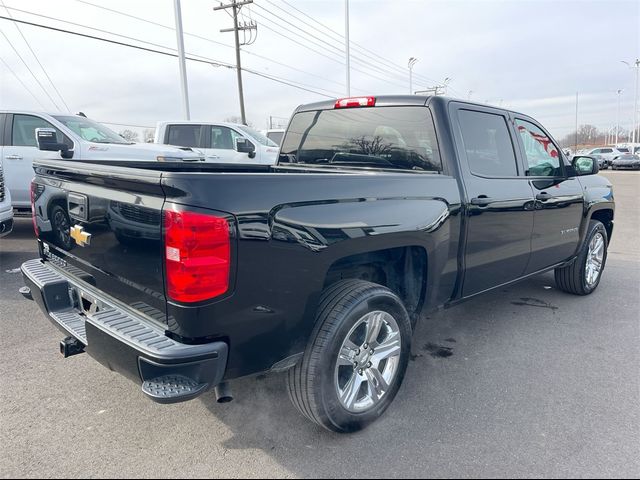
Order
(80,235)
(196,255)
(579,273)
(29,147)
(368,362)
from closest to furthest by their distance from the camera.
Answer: (196,255), (80,235), (368,362), (579,273), (29,147)

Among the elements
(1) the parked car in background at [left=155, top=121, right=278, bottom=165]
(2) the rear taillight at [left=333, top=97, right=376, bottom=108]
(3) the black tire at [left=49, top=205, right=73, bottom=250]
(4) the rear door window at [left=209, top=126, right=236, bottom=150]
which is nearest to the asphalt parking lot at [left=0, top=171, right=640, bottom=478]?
(3) the black tire at [left=49, top=205, right=73, bottom=250]

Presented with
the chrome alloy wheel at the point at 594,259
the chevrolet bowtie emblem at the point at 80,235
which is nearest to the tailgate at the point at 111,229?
the chevrolet bowtie emblem at the point at 80,235

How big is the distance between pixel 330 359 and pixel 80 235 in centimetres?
152

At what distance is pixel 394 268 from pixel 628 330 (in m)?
2.50

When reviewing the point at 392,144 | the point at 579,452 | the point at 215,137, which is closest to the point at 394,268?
the point at 392,144

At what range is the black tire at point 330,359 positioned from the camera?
93.9 inches

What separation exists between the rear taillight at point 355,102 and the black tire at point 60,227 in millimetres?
2168

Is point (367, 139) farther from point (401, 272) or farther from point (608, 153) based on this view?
point (608, 153)

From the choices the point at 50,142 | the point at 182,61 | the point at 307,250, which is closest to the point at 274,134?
the point at 182,61

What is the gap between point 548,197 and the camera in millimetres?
4090

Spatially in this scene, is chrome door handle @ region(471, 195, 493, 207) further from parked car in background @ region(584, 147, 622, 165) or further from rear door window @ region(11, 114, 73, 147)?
parked car in background @ region(584, 147, 622, 165)

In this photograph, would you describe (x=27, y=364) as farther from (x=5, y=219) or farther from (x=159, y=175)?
(x=5, y=219)

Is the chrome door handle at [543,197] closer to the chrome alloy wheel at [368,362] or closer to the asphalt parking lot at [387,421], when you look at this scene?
the asphalt parking lot at [387,421]

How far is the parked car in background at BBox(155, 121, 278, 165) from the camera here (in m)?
10.4
